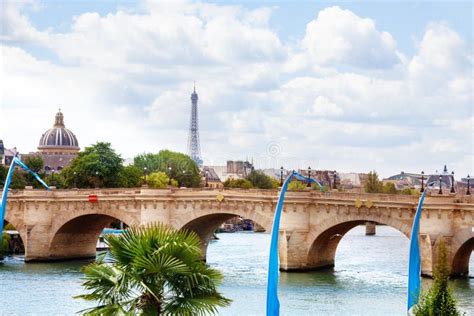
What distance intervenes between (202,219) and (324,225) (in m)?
11.4

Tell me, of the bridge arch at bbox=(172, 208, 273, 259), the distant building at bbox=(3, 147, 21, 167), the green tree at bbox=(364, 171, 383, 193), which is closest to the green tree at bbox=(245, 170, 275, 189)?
the green tree at bbox=(364, 171, 383, 193)

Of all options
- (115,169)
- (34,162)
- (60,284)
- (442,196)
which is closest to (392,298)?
(442,196)

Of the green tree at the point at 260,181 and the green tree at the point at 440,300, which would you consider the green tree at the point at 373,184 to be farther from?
the green tree at the point at 440,300

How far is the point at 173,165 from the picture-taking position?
147875 mm

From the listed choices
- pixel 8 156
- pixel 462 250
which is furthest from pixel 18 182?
pixel 462 250

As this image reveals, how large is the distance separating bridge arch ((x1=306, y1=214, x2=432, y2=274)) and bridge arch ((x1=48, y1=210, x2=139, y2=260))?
14.1 metres

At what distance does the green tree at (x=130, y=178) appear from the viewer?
111 metres

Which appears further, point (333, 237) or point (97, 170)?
point (97, 170)

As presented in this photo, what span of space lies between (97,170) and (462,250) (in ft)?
179

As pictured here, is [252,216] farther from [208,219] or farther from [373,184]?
[373,184]

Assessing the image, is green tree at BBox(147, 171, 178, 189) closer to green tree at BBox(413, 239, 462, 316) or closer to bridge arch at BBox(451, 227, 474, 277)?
bridge arch at BBox(451, 227, 474, 277)

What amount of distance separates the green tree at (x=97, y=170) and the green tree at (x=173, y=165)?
26.4m

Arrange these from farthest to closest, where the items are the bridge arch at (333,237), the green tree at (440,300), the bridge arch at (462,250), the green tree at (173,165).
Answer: the green tree at (173,165)
the bridge arch at (333,237)
the bridge arch at (462,250)
the green tree at (440,300)

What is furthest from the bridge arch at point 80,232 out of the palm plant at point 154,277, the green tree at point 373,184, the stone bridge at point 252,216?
the green tree at point 373,184
